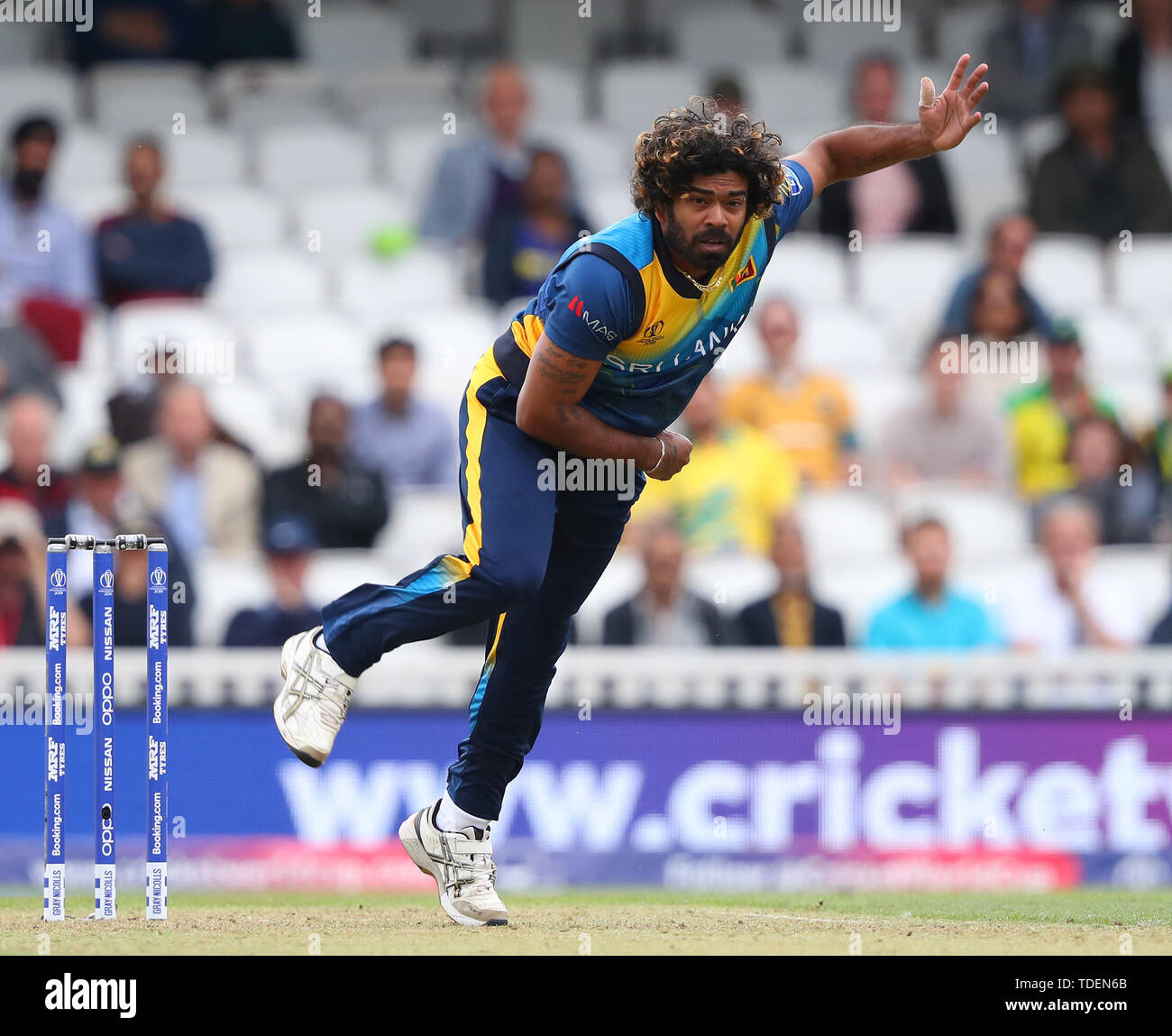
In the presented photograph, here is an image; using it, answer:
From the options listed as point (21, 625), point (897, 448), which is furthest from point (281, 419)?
point (897, 448)

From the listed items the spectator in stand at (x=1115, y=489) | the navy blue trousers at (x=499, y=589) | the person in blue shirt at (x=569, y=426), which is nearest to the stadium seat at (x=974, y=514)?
the spectator in stand at (x=1115, y=489)

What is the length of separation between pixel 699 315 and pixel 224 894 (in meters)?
3.50

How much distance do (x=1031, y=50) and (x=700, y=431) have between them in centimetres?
486

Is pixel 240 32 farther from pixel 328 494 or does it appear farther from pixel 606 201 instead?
pixel 328 494

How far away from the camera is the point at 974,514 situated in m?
10.3

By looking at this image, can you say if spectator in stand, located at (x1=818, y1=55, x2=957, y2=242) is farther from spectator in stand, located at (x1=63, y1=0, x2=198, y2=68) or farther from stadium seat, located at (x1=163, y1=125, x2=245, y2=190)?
spectator in stand, located at (x1=63, y1=0, x2=198, y2=68)

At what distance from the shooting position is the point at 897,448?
10516 mm

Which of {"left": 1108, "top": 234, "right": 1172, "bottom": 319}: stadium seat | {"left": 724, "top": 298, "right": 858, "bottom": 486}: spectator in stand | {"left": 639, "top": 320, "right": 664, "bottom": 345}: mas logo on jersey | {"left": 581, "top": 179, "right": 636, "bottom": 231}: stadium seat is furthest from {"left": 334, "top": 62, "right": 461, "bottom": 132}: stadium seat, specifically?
{"left": 639, "top": 320, "right": 664, "bottom": 345}: mas logo on jersey

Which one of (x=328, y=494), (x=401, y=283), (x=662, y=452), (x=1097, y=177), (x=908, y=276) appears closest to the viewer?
(x=662, y=452)

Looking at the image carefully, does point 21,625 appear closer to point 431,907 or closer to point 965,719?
point 431,907

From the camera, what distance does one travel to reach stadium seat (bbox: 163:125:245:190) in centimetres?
1231

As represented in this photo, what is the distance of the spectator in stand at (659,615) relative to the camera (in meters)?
8.93

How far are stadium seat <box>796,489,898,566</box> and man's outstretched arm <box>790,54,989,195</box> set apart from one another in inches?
171
